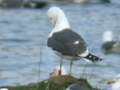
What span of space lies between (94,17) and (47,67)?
1029cm

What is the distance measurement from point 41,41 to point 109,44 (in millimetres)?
2291

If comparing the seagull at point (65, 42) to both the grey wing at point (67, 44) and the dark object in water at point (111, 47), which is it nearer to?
the grey wing at point (67, 44)

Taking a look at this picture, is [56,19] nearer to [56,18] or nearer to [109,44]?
[56,18]

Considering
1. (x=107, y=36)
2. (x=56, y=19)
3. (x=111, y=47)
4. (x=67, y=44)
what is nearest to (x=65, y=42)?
(x=67, y=44)

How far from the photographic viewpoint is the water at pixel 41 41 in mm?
13284

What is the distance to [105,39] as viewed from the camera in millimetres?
19344

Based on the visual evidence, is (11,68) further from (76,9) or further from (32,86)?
(76,9)

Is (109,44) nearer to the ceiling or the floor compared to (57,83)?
nearer to the floor

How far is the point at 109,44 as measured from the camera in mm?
19594

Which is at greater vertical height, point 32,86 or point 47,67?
point 32,86

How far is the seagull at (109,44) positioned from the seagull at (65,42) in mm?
8790

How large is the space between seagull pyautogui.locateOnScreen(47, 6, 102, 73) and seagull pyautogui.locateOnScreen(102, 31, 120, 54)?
8.79m

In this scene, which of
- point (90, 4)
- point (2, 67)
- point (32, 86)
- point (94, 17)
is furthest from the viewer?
point (90, 4)

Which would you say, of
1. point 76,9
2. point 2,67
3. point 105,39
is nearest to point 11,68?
point 2,67
